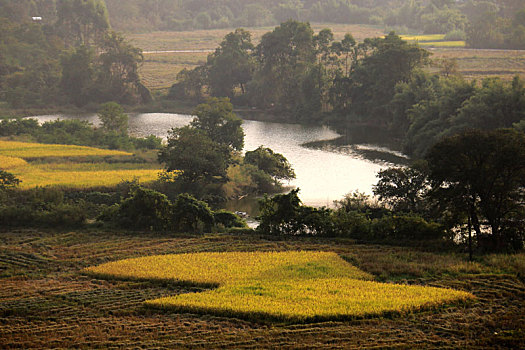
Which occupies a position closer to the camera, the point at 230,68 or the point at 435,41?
the point at 230,68

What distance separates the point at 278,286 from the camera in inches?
1153

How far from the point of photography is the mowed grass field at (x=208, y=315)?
23797mm

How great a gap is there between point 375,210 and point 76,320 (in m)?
21.4

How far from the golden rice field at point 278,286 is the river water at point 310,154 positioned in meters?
17.0

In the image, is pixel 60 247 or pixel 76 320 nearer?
pixel 76 320

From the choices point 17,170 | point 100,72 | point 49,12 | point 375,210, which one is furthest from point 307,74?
point 49,12

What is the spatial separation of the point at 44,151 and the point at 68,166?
23.2ft

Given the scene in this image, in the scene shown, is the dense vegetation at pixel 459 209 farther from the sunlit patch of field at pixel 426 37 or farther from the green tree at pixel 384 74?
the sunlit patch of field at pixel 426 37

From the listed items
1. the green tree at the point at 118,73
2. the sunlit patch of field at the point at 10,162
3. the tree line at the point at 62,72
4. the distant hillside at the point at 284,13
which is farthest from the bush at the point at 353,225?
the distant hillside at the point at 284,13

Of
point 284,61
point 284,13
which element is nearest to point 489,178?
point 284,61

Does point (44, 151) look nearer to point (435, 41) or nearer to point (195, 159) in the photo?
point (195, 159)

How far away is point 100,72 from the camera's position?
4222 inches

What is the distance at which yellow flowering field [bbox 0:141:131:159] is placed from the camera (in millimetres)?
62466

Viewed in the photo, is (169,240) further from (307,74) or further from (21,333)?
(307,74)
